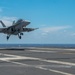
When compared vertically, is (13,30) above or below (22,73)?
above

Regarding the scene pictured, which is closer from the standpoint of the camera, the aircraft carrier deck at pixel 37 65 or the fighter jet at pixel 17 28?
the aircraft carrier deck at pixel 37 65

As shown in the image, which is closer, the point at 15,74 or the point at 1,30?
the point at 15,74

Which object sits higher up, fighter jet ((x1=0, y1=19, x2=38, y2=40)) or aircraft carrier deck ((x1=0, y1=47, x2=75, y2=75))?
fighter jet ((x1=0, y1=19, x2=38, y2=40))

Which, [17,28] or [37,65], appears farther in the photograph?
[17,28]

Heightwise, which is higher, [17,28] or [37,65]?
[17,28]

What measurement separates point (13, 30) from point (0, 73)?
61.7 meters

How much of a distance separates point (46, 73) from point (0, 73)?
326 cm

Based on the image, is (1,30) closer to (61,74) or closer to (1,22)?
(1,22)

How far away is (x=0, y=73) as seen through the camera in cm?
1866

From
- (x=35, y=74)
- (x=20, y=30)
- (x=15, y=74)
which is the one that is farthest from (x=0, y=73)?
(x=20, y=30)

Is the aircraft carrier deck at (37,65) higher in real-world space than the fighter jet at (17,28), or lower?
lower

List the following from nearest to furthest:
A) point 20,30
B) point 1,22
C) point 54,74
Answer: point 54,74 < point 20,30 < point 1,22

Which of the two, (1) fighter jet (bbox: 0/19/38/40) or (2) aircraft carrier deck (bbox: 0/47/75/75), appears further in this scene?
(1) fighter jet (bbox: 0/19/38/40)

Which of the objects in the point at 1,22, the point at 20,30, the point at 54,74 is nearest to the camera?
the point at 54,74
